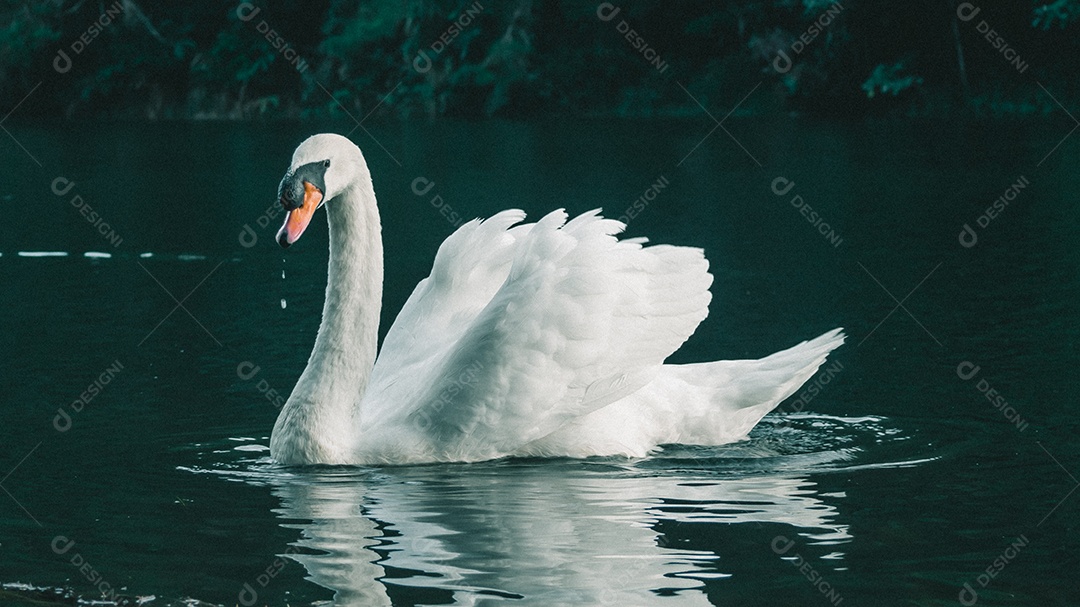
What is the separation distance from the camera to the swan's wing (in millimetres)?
7887

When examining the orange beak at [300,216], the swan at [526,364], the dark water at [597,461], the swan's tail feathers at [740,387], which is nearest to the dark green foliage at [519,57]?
the dark water at [597,461]

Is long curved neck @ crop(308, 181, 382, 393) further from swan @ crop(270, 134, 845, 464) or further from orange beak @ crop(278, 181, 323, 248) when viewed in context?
orange beak @ crop(278, 181, 323, 248)

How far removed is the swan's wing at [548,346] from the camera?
7.89m

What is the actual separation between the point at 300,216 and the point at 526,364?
125 centimetres

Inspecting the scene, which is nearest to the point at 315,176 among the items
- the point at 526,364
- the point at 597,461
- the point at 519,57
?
the point at 526,364

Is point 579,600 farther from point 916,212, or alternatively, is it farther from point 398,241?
point 916,212

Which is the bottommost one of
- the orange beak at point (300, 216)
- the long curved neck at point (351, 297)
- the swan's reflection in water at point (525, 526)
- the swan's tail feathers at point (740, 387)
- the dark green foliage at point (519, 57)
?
the swan's reflection in water at point (525, 526)

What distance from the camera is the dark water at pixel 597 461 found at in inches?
250

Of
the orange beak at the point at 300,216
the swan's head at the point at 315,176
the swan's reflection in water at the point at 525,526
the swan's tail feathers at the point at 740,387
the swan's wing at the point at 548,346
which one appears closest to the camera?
the swan's reflection in water at the point at 525,526

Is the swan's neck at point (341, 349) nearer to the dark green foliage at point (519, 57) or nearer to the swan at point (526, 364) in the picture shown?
the swan at point (526, 364)

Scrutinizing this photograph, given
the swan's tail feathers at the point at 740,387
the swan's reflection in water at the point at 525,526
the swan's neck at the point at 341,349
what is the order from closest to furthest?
the swan's reflection in water at the point at 525,526, the swan's neck at the point at 341,349, the swan's tail feathers at the point at 740,387

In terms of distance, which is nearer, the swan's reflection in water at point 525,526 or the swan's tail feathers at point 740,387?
the swan's reflection in water at point 525,526

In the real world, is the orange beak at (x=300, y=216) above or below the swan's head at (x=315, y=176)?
below

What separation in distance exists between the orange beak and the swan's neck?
1.18 ft
